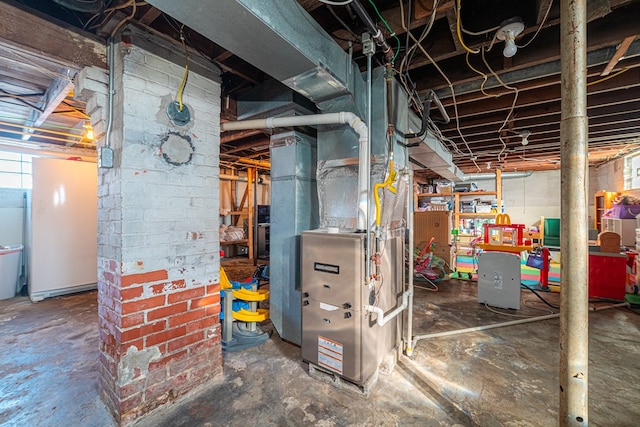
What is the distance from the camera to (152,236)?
1604mm

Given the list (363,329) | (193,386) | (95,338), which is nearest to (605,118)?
(363,329)

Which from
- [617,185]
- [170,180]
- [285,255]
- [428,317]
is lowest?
[428,317]

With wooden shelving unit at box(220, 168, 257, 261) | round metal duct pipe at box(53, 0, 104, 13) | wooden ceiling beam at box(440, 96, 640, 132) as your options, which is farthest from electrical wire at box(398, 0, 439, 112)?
wooden shelving unit at box(220, 168, 257, 261)

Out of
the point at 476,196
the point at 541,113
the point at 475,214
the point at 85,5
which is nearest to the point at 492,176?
the point at 476,196

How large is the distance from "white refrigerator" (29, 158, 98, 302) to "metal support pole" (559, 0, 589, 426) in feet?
15.9

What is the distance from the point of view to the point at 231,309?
239 centimetres

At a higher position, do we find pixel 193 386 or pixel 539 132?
pixel 539 132

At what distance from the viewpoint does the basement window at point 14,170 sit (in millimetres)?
4438

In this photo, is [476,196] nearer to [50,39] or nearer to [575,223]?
[575,223]

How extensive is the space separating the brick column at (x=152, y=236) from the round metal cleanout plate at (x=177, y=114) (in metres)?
0.03

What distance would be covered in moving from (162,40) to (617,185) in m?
8.30

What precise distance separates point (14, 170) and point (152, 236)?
5.14 m

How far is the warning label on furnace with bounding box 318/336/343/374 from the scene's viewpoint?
1.87 meters

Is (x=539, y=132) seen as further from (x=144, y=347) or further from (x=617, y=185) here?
(x=144, y=347)
